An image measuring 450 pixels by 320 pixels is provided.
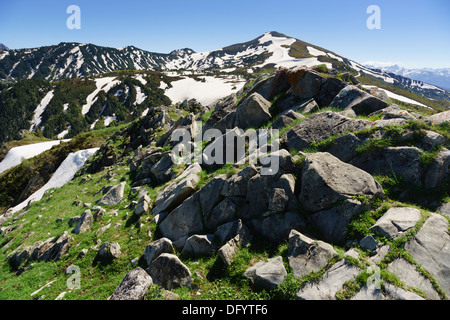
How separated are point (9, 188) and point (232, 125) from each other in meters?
45.3

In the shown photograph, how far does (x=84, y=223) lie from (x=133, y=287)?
982cm

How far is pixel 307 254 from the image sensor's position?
26.3 feet

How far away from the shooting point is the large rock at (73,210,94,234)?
14.8 metres

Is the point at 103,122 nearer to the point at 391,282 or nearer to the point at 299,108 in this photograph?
the point at 299,108

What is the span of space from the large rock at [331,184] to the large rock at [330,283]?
9.01 feet

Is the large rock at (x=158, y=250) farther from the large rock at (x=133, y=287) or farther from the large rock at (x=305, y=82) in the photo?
the large rock at (x=305, y=82)

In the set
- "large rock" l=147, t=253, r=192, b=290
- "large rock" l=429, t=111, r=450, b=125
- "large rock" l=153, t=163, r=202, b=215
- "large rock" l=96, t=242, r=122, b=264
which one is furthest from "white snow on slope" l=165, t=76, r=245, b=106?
"large rock" l=147, t=253, r=192, b=290

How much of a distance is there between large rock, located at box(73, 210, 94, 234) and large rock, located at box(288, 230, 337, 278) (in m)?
14.4

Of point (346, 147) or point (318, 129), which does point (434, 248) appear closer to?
point (346, 147)

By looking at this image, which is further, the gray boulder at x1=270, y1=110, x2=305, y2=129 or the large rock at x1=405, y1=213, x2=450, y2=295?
the gray boulder at x1=270, y1=110, x2=305, y2=129

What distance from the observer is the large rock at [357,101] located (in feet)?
47.7

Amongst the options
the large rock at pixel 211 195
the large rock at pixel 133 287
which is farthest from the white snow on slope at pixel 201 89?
the large rock at pixel 133 287

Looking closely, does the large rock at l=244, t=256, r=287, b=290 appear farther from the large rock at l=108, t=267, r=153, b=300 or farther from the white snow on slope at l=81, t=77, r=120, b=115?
the white snow on slope at l=81, t=77, r=120, b=115
